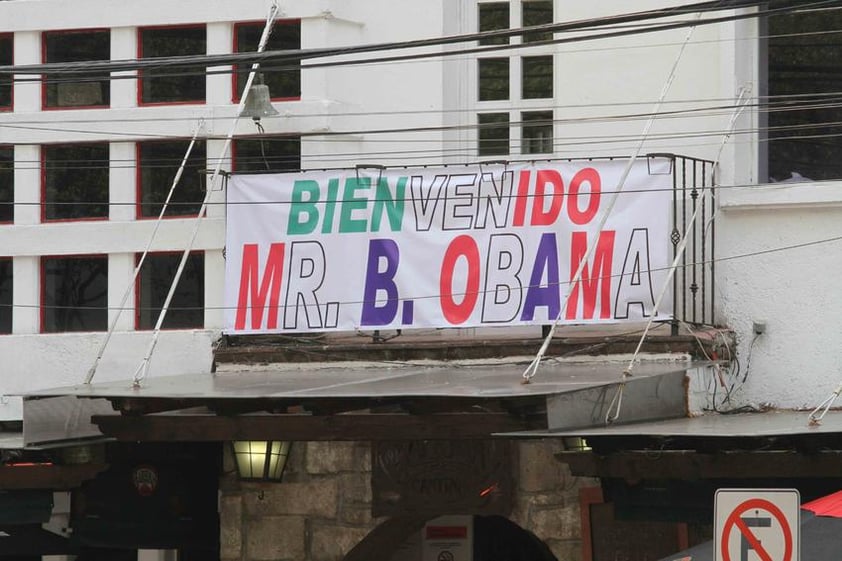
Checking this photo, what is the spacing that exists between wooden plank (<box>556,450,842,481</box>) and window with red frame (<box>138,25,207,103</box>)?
17.9 ft

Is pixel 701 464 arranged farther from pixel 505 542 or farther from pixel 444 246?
pixel 505 542

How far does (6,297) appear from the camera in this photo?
17.5m

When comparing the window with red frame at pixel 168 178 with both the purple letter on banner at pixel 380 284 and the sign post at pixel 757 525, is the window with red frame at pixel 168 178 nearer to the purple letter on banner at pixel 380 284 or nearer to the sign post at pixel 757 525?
the purple letter on banner at pixel 380 284

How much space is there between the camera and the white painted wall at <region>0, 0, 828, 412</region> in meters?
15.7

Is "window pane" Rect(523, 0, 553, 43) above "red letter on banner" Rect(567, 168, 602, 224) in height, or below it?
above

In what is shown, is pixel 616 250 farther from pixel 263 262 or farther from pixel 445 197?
pixel 263 262

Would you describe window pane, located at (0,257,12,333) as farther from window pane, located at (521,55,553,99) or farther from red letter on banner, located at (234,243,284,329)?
window pane, located at (521,55,553,99)

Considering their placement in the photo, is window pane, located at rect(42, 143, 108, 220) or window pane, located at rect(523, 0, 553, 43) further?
window pane, located at rect(42, 143, 108, 220)

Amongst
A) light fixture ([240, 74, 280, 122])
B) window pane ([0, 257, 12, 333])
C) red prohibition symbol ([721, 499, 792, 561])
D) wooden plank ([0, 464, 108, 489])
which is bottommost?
wooden plank ([0, 464, 108, 489])

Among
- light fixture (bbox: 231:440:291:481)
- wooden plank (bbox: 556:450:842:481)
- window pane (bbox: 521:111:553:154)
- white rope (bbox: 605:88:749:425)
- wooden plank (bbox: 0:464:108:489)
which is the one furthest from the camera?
window pane (bbox: 521:111:553:154)

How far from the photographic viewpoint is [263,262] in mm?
16219

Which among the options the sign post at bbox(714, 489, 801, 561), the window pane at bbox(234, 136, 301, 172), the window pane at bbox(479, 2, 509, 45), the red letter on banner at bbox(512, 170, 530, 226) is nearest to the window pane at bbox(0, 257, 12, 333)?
the window pane at bbox(234, 136, 301, 172)

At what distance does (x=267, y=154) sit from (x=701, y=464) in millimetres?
5505

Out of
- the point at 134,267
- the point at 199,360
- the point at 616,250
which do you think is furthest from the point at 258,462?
the point at 616,250
